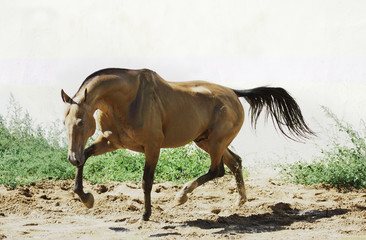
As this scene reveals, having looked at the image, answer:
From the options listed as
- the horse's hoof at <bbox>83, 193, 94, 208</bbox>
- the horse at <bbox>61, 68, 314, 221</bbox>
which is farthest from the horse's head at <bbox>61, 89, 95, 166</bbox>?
the horse's hoof at <bbox>83, 193, 94, 208</bbox>

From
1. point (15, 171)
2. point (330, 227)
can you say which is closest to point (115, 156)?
point (15, 171)

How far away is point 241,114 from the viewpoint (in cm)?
670

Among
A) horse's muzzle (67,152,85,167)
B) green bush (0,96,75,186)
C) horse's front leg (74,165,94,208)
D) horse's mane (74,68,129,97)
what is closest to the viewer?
horse's muzzle (67,152,85,167)

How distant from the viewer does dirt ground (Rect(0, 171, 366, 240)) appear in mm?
5230

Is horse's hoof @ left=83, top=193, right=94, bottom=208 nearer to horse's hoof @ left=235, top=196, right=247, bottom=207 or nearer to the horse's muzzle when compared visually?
the horse's muzzle

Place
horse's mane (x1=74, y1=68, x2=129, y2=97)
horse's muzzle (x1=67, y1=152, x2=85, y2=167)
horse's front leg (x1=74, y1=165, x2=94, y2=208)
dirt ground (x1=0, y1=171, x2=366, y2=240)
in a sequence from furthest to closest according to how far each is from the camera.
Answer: horse's front leg (x1=74, y1=165, x2=94, y2=208), horse's mane (x1=74, y1=68, x2=129, y2=97), dirt ground (x1=0, y1=171, x2=366, y2=240), horse's muzzle (x1=67, y1=152, x2=85, y2=167)

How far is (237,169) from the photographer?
269 inches

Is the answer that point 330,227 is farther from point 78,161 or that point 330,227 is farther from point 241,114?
point 78,161

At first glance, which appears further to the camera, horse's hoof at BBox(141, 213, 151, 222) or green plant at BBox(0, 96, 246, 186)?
green plant at BBox(0, 96, 246, 186)

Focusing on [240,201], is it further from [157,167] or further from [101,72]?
[157,167]

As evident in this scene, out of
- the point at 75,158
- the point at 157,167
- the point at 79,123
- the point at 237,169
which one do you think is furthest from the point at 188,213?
the point at 157,167

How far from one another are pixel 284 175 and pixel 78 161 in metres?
4.90

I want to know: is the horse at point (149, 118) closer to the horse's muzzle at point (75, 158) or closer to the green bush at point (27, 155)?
the horse's muzzle at point (75, 158)

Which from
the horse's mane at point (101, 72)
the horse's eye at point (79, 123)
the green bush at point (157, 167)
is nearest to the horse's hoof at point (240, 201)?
the green bush at point (157, 167)
